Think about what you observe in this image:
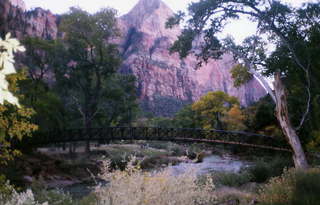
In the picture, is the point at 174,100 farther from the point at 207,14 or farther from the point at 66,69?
the point at 207,14

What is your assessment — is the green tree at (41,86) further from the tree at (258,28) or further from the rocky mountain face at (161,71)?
the rocky mountain face at (161,71)

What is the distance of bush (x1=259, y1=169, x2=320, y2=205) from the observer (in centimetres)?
600

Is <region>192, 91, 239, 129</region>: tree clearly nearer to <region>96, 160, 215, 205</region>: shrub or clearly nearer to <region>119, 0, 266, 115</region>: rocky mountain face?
<region>96, 160, 215, 205</region>: shrub

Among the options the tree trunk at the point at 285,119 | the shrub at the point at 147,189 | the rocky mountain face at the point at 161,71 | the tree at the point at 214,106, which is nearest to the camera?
the shrub at the point at 147,189

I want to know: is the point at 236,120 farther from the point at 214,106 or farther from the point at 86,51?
the point at 86,51

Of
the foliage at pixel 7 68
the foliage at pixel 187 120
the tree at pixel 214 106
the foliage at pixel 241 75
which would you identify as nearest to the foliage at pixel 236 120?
the tree at pixel 214 106

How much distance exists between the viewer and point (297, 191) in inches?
253

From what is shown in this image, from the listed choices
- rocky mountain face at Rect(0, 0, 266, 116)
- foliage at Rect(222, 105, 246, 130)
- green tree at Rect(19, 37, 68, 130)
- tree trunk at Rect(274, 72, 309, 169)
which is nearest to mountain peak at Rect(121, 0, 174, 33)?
rocky mountain face at Rect(0, 0, 266, 116)

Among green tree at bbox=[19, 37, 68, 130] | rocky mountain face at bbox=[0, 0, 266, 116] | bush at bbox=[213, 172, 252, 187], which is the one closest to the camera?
bush at bbox=[213, 172, 252, 187]

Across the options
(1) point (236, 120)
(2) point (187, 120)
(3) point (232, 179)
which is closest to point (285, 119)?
(3) point (232, 179)

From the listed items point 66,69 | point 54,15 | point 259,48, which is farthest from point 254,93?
point 259,48

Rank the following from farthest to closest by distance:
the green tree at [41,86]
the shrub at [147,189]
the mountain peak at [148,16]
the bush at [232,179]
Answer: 1. the mountain peak at [148,16]
2. the green tree at [41,86]
3. the bush at [232,179]
4. the shrub at [147,189]

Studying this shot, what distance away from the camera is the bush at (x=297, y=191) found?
6.00 meters

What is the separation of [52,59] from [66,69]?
56.5 inches
